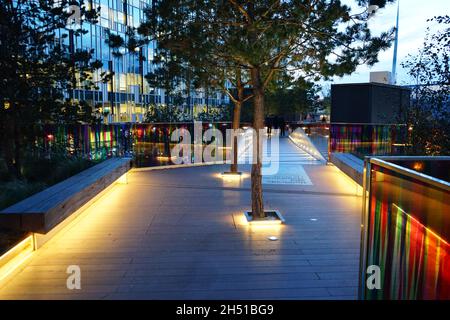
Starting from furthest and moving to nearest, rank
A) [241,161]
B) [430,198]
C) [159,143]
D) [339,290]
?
[241,161] < [159,143] < [339,290] < [430,198]

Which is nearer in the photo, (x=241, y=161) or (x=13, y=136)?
(x=13, y=136)

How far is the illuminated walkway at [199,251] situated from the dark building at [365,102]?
6521 mm

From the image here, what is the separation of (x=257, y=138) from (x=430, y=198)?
4641mm

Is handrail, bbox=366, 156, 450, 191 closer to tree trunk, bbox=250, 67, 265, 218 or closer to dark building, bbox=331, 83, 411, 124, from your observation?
tree trunk, bbox=250, 67, 265, 218

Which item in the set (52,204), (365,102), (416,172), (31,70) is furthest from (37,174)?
(365,102)

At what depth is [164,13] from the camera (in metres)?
7.43

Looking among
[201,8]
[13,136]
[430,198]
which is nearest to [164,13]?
[201,8]

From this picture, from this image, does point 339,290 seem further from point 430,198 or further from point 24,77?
point 24,77

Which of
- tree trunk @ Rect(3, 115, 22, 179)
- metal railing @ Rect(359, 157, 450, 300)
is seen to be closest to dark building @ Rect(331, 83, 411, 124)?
tree trunk @ Rect(3, 115, 22, 179)

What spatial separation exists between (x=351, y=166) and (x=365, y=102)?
5.88 meters

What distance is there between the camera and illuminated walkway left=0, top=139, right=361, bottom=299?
3.90 metres

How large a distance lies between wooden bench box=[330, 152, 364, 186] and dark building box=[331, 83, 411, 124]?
115 inches

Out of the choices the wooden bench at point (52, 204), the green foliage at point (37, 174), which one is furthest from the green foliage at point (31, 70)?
the wooden bench at point (52, 204)

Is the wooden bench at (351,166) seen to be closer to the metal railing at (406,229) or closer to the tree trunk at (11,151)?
the metal railing at (406,229)
